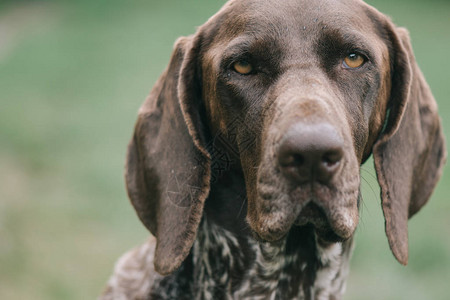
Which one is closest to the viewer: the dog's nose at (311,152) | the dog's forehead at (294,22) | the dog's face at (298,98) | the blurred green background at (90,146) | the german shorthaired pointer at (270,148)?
the dog's nose at (311,152)

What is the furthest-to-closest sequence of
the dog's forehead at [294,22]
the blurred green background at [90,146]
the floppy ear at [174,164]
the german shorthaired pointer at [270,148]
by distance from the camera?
the blurred green background at [90,146] < the floppy ear at [174,164] < the dog's forehead at [294,22] < the german shorthaired pointer at [270,148]

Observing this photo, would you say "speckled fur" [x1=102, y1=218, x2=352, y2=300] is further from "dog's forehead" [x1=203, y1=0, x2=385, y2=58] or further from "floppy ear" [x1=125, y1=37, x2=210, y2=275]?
"dog's forehead" [x1=203, y1=0, x2=385, y2=58]

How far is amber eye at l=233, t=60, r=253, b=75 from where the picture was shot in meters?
3.30

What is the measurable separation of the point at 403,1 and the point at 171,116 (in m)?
16.9

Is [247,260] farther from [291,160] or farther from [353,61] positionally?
[353,61]

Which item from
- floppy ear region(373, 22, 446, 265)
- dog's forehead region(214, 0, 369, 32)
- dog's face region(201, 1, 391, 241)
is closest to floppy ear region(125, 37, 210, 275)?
dog's face region(201, 1, 391, 241)

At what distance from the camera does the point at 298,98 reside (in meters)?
2.99

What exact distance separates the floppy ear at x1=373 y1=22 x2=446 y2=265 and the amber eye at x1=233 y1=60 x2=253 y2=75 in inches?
31.1

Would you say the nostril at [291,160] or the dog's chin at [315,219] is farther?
the dog's chin at [315,219]

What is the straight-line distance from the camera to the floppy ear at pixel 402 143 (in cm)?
356

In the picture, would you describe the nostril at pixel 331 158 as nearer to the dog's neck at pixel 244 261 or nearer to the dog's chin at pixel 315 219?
the dog's chin at pixel 315 219

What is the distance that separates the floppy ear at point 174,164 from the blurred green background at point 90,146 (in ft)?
2.98

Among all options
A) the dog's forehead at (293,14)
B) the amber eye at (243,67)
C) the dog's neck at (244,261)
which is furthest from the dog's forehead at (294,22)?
the dog's neck at (244,261)

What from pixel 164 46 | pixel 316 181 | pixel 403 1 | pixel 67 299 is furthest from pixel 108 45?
pixel 316 181
